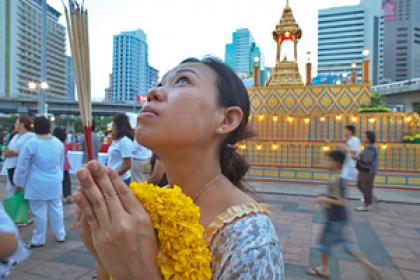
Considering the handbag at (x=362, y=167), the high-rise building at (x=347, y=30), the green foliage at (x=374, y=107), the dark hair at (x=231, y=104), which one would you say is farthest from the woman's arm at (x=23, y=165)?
the high-rise building at (x=347, y=30)

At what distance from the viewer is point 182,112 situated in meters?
1.03

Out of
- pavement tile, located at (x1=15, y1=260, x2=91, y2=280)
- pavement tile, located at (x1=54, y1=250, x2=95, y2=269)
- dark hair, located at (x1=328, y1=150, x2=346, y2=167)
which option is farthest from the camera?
dark hair, located at (x1=328, y1=150, x2=346, y2=167)

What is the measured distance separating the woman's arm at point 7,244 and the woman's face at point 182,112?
95cm

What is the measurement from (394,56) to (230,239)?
112 metres

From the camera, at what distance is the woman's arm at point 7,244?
140 centimetres

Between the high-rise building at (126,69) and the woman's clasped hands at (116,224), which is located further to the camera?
the high-rise building at (126,69)

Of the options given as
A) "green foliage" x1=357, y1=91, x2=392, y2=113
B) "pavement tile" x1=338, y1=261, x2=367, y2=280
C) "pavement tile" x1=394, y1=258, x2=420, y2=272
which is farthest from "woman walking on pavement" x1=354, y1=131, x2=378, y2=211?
"green foliage" x1=357, y1=91, x2=392, y2=113

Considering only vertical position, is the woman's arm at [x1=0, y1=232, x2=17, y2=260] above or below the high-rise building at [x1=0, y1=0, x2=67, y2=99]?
below

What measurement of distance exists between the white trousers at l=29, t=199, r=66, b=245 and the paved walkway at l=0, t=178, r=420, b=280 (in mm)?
151

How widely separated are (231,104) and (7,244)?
4.16 ft

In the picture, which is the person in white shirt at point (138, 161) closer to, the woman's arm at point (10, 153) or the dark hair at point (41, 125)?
the dark hair at point (41, 125)

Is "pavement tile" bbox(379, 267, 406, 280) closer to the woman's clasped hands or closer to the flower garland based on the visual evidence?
the flower garland

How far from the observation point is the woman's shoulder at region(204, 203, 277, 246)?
91cm

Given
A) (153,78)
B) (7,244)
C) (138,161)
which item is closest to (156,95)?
(153,78)
